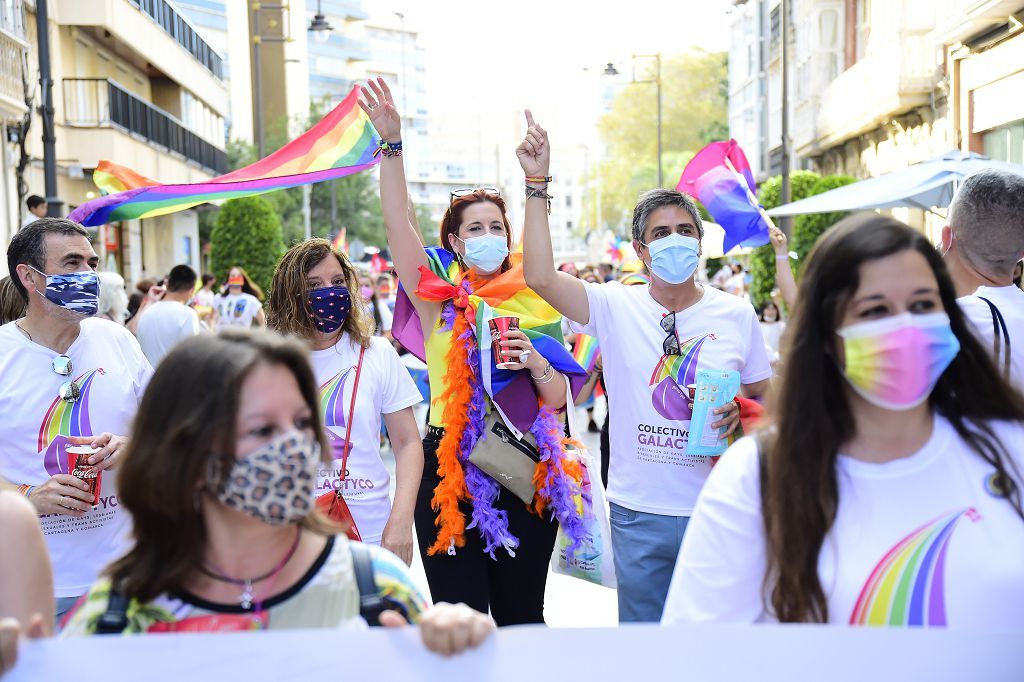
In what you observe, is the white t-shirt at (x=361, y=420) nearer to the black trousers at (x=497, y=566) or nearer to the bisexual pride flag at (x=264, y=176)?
the black trousers at (x=497, y=566)

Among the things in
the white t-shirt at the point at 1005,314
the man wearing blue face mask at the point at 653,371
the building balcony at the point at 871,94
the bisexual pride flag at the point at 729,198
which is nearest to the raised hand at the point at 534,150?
the man wearing blue face mask at the point at 653,371

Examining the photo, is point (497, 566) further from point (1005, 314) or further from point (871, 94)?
point (871, 94)

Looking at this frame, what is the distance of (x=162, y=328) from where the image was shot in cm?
840

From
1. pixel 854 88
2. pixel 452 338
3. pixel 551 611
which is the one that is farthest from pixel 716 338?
pixel 854 88

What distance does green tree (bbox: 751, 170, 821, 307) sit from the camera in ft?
74.5

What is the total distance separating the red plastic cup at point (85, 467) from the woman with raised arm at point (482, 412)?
4.22ft

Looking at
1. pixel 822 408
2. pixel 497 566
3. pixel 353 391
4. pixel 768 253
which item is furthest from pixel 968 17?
pixel 822 408

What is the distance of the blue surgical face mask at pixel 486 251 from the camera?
4.88 meters

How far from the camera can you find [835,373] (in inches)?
98.2

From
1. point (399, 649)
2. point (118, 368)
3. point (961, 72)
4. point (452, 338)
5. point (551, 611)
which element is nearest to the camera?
point (399, 649)

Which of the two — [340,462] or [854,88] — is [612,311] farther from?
[854,88]

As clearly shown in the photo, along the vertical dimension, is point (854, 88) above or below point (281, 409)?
above

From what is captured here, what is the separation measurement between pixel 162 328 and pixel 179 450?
637cm

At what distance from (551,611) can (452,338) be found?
274cm
